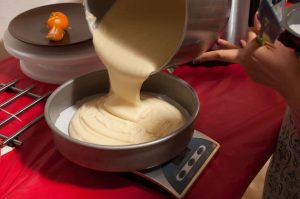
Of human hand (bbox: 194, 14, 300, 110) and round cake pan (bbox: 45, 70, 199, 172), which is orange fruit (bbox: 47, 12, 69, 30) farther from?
human hand (bbox: 194, 14, 300, 110)

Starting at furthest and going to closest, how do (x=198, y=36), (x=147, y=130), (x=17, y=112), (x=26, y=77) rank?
(x=26, y=77)
(x=17, y=112)
(x=147, y=130)
(x=198, y=36)

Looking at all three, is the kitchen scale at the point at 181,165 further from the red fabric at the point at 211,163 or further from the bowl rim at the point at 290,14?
the bowl rim at the point at 290,14

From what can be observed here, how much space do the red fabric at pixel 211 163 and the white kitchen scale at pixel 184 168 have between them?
2cm

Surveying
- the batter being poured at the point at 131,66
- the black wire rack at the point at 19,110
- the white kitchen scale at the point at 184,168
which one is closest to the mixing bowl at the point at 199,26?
the batter being poured at the point at 131,66

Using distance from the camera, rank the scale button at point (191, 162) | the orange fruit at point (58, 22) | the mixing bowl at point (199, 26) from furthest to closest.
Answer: the orange fruit at point (58, 22) → the scale button at point (191, 162) → the mixing bowl at point (199, 26)

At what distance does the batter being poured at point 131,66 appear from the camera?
0.63 metres

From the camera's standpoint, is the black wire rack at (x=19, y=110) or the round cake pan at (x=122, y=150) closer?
the round cake pan at (x=122, y=150)

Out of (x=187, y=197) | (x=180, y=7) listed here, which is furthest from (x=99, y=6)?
(x=187, y=197)

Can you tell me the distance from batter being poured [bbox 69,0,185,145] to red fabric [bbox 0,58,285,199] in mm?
69

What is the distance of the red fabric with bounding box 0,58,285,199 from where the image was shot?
605 millimetres

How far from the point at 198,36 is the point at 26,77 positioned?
0.56 m

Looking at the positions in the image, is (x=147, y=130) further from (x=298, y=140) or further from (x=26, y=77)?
(x=26, y=77)

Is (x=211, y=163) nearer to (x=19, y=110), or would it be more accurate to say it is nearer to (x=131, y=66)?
(x=131, y=66)

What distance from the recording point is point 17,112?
792 mm
